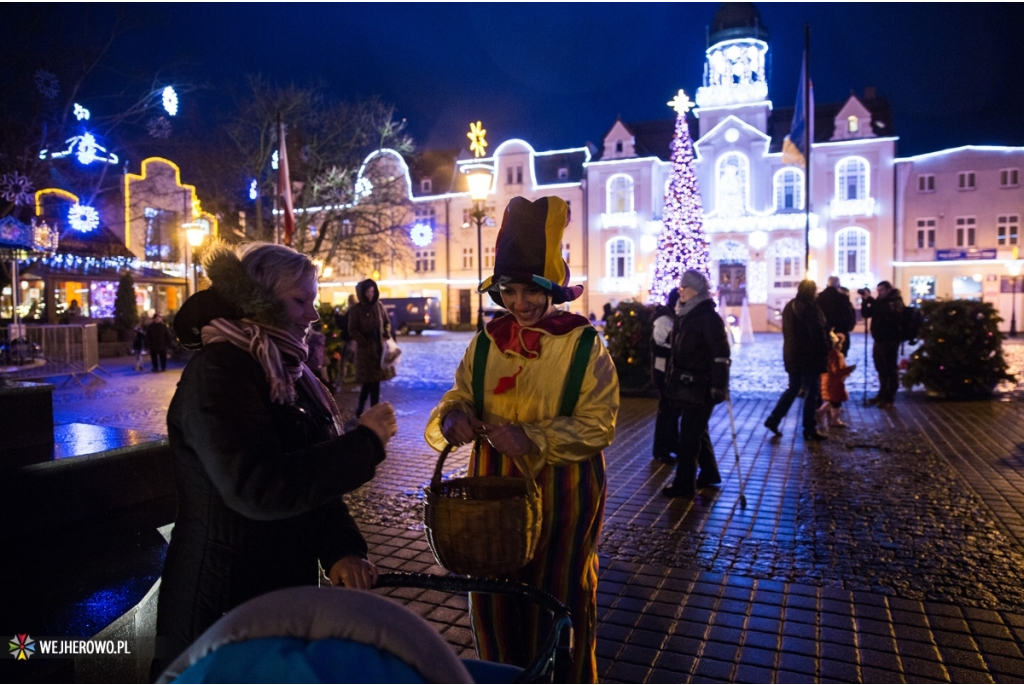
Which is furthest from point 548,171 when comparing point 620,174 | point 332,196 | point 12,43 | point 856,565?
point 856,565

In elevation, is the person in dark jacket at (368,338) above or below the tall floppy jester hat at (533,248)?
below

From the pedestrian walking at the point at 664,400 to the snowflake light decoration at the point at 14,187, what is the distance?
10.3 meters

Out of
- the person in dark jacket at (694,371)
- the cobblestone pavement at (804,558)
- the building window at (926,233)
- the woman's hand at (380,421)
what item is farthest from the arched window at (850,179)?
the woman's hand at (380,421)

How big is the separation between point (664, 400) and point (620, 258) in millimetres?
35222

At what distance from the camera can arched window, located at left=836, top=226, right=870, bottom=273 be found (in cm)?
3766

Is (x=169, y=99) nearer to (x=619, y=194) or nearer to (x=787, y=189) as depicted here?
(x=619, y=194)

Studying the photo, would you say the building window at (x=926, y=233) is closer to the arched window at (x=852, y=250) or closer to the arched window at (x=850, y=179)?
the arched window at (x=852, y=250)

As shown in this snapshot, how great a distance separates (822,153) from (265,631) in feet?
137

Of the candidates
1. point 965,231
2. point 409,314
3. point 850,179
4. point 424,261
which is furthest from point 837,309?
point 424,261

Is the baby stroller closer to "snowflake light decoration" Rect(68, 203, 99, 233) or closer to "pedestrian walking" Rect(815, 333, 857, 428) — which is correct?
"pedestrian walking" Rect(815, 333, 857, 428)

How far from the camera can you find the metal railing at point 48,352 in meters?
13.6

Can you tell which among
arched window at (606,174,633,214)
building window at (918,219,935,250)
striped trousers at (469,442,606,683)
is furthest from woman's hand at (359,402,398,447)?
building window at (918,219,935,250)

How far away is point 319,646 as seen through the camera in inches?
43.8
